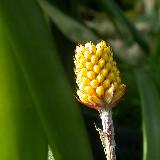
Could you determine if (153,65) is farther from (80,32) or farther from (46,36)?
(46,36)

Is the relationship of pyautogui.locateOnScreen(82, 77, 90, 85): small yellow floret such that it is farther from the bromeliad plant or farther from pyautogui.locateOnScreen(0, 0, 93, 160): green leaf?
pyautogui.locateOnScreen(0, 0, 93, 160): green leaf

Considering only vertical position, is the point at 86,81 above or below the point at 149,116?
below

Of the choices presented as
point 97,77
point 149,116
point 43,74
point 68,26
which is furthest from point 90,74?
point 68,26

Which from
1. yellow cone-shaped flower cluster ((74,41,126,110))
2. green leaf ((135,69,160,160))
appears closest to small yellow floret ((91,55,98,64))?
yellow cone-shaped flower cluster ((74,41,126,110))

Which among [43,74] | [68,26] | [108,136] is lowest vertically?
[108,136]

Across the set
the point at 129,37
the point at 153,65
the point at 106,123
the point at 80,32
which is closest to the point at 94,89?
the point at 106,123

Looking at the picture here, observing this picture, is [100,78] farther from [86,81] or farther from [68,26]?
[68,26]

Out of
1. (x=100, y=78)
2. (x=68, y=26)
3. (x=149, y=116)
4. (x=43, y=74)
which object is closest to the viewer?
(x=100, y=78)

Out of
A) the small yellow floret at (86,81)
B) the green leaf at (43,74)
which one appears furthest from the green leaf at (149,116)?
the small yellow floret at (86,81)
